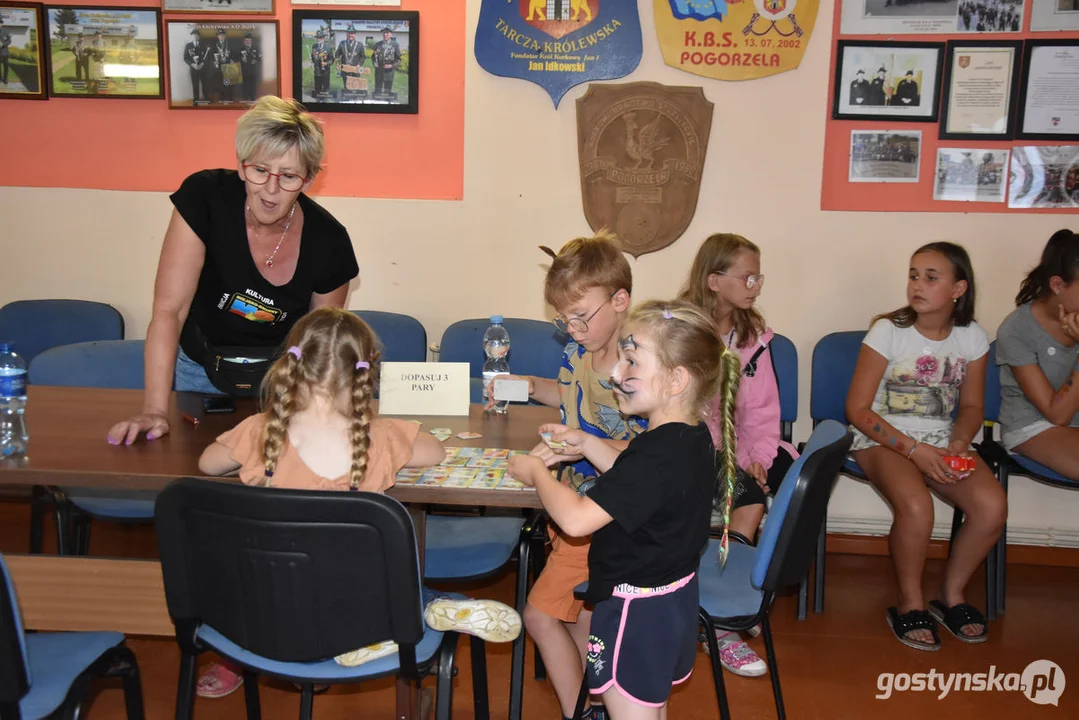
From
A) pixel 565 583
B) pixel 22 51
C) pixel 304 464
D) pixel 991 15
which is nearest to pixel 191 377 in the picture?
pixel 304 464

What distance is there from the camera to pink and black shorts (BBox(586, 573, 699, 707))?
1759mm

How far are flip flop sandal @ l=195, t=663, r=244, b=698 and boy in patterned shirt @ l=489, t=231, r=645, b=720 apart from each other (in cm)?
100

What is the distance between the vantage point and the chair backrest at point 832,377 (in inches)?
144

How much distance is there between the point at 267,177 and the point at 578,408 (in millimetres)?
1006

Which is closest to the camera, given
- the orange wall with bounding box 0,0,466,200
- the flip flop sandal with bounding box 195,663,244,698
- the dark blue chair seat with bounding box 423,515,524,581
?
the dark blue chair seat with bounding box 423,515,524,581

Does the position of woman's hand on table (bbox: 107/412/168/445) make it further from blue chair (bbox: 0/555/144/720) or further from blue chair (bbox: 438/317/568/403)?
blue chair (bbox: 438/317/568/403)

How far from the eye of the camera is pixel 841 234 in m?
3.79

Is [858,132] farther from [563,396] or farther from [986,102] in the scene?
[563,396]

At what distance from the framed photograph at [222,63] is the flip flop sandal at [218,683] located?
2360mm

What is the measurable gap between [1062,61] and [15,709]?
163 inches

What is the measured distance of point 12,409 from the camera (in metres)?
2.15

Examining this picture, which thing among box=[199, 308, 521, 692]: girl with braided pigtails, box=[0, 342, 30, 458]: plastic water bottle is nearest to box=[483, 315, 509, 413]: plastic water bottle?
box=[199, 308, 521, 692]: girl with braided pigtails

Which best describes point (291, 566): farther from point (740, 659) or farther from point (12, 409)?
point (740, 659)

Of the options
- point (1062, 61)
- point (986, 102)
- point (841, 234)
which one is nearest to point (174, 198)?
point (841, 234)
